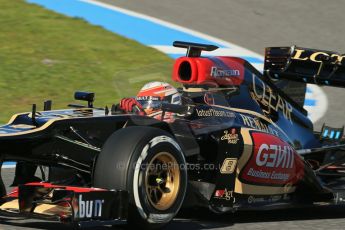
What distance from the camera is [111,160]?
5.08 m

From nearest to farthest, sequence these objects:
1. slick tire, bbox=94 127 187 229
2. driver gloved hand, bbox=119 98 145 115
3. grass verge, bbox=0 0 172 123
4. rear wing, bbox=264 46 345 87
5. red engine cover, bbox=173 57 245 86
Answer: slick tire, bbox=94 127 187 229 < driver gloved hand, bbox=119 98 145 115 < red engine cover, bbox=173 57 245 86 < rear wing, bbox=264 46 345 87 < grass verge, bbox=0 0 172 123

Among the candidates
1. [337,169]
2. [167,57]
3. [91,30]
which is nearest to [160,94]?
[337,169]

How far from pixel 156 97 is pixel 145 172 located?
3.68ft

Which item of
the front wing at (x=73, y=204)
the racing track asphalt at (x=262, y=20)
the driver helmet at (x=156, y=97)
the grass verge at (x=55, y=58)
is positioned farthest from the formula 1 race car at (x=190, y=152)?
the racing track asphalt at (x=262, y=20)

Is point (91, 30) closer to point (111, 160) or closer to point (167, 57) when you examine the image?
point (167, 57)

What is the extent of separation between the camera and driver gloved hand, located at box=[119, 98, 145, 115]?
596 centimetres

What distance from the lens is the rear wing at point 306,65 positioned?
24.0 feet

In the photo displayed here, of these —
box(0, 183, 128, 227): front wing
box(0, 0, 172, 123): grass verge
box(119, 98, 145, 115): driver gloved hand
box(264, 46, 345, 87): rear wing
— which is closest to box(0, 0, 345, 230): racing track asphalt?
box(0, 0, 172, 123): grass verge

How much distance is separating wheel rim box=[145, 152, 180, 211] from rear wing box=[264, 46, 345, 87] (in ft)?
8.03

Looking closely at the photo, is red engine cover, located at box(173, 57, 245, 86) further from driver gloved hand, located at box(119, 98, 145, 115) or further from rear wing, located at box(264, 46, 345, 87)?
driver gloved hand, located at box(119, 98, 145, 115)

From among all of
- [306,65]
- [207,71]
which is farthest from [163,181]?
[306,65]

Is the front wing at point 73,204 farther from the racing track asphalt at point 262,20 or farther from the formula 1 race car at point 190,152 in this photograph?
the racing track asphalt at point 262,20

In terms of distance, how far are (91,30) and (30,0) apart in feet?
5.12

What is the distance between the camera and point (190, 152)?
5.73 meters
